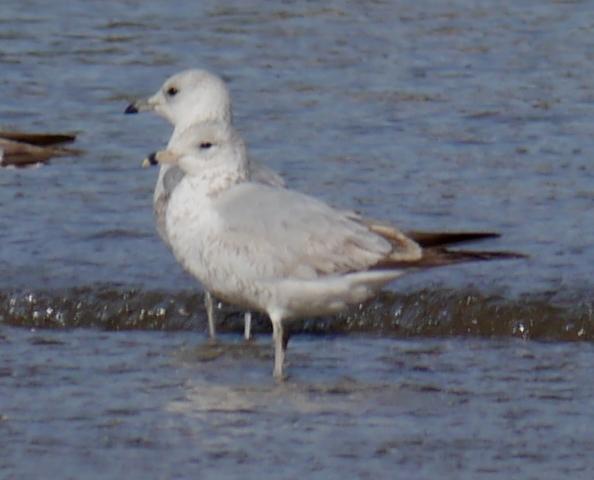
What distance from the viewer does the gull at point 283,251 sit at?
7559mm

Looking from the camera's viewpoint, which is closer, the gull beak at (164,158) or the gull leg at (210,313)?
the gull beak at (164,158)

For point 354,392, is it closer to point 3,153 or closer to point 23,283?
point 23,283

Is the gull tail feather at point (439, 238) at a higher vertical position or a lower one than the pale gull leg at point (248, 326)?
higher

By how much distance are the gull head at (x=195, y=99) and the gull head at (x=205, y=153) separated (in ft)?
3.59

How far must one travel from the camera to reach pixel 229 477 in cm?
629

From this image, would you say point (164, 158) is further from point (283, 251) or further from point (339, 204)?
point (339, 204)

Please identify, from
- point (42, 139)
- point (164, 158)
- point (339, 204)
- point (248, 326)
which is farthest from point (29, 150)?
point (164, 158)

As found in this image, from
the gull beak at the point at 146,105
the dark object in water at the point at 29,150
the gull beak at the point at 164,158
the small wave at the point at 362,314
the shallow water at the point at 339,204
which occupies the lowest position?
the small wave at the point at 362,314

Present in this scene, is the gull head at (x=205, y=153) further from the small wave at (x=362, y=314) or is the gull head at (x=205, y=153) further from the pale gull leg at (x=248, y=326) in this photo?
the small wave at (x=362, y=314)

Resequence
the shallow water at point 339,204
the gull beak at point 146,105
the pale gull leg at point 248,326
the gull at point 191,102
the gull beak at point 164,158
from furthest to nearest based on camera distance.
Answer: the gull beak at point 146,105 < the gull at point 191,102 < the pale gull leg at point 248,326 < the gull beak at point 164,158 < the shallow water at point 339,204

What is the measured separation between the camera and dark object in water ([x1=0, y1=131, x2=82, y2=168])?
966 centimetres

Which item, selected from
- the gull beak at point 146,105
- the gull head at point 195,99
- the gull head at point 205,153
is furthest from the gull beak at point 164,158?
the gull beak at point 146,105

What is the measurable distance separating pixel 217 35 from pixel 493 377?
6.32m

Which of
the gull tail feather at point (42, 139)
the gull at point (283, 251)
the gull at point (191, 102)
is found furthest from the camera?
the gull tail feather at point (42, 139)
